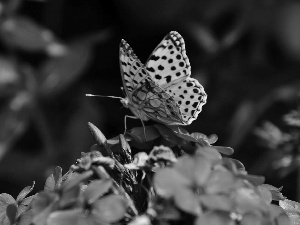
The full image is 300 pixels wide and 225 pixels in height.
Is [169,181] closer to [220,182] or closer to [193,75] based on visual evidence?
[220,182]

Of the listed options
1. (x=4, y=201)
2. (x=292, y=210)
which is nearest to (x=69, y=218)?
(x=4, y=201)

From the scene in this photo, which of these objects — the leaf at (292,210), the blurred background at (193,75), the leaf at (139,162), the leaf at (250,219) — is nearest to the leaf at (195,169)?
the leaf at (250,219)

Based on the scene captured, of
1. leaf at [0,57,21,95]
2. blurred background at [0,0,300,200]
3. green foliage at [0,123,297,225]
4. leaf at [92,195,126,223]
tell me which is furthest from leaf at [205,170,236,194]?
leaf at [0,57,21,95]

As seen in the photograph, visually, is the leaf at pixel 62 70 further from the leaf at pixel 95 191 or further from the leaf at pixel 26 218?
the leaf at pixel 95 191

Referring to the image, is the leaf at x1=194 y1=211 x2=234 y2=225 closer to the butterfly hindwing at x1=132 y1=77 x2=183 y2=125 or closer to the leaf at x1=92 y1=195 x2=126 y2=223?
the leaf at x1=92 y1=195 x2=126 y2=223

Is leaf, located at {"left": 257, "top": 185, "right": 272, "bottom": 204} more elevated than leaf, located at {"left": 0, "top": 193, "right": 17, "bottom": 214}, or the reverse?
leaf, located at {"left": 257, "top": 185, "right": 272, "bottom": 204}

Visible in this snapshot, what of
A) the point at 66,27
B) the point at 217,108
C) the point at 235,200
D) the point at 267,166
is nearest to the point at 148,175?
the point at 235,200

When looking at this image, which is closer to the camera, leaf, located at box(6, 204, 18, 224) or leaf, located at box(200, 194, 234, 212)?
leaf, located at box(200, 194, 234, 212)
